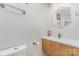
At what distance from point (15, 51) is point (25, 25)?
0.76 ft

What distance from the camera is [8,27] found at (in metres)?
0.89

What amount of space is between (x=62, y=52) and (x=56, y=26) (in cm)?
24

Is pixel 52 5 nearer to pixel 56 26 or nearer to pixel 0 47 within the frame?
pixel 56 26

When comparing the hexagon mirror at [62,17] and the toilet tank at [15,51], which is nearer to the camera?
the toilet tank at [15,51]

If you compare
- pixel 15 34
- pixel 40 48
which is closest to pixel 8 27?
pixel 15 34

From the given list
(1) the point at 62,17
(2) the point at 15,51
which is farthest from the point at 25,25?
(1) the point at 62,17

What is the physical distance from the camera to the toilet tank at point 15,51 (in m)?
0.87

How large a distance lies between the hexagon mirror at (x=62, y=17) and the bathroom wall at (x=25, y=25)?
8 centimetres

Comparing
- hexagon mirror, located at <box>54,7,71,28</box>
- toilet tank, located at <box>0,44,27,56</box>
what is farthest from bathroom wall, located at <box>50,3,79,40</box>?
toilet tank, located at <box>0,44,27,56</box>

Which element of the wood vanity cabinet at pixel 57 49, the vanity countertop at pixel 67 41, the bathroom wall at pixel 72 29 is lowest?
the wood vanity cabinet at pixel 57 49

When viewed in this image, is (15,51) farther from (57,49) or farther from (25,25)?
(57,49)

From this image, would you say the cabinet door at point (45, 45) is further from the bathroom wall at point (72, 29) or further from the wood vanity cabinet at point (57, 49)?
the bathroom wall at point (72, 29)

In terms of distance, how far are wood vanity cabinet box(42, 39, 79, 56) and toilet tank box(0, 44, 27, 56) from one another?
18 centimetres

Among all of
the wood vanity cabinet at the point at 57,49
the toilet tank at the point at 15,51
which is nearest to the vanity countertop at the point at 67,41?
the wood vanity cabinet at the point at 57,49
